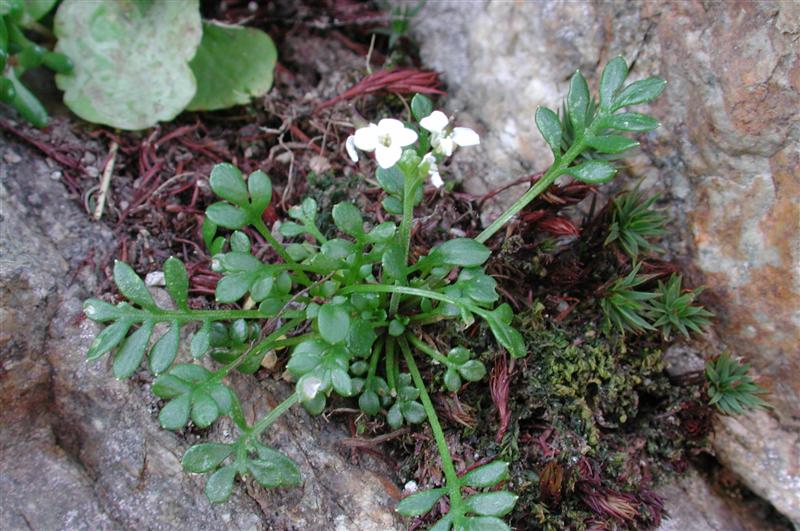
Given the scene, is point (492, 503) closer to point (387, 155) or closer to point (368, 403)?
point (368, 403)

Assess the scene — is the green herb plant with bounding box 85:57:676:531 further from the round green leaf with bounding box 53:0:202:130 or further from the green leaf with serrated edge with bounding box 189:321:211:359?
the round green leaf with bounding box 53:0:202:130

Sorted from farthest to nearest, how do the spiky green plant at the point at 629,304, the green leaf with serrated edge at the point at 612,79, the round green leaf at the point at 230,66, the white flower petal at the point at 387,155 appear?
the round green leaf at the point at 230,66 < the spiky green plant at the point at 629,304 < the green leaf with serrated edge at the point at 612,79 < the white flower petal at the point at 387,155

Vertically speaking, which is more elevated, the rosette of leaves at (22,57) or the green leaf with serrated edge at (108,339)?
the rosette of leaves at (22,57)

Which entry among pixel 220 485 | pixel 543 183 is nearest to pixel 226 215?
pixel 220 485

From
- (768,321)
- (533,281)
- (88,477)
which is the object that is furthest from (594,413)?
(88,477)

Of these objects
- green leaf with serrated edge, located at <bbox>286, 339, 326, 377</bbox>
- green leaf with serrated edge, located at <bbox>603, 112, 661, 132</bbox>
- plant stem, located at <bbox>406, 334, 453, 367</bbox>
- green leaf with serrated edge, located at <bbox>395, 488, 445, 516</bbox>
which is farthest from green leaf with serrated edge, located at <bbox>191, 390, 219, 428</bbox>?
green leaf with serrated edge, located at <bbox>603, 112, 661, 132</bbox>

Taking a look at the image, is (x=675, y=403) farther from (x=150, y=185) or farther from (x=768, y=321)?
(x=150, y=185)

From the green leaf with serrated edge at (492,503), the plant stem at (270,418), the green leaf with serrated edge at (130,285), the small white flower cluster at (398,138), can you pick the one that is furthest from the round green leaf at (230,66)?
the green leaf with serrated edge at (492,503)

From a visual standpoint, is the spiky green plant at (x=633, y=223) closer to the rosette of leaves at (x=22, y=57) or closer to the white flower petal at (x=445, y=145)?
the white flower petal at (x=445, y=145)
